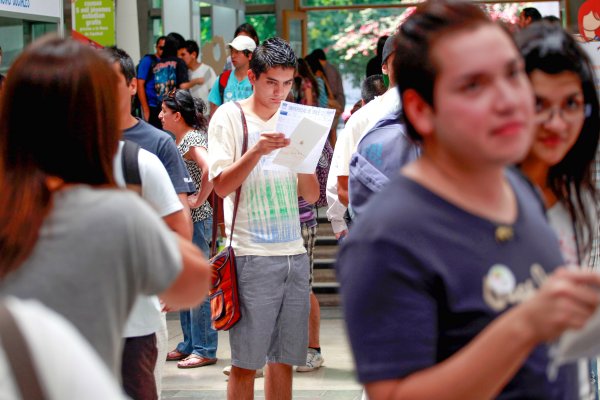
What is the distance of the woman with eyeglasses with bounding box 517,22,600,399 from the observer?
2535 mm

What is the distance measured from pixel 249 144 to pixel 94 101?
124 inches

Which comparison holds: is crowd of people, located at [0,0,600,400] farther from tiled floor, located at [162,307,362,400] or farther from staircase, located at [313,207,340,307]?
staircase, located at [313,207,340,307]

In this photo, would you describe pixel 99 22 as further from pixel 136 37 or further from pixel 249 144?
pixel 249 144

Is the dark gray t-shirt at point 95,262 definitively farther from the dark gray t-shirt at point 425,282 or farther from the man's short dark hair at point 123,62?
the man's short dark hair at point 123,62

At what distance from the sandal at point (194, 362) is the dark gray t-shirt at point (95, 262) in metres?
5.68

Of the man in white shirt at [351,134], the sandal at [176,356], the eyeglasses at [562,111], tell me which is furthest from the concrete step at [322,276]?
the eyeglasses at [562,111]

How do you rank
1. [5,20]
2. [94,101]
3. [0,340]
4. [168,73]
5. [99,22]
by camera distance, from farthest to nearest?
[168,73]
[99,22]
[5,20]
[94,101]
[0,340]

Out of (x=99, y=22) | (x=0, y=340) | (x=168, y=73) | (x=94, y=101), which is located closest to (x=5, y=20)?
Answer: (x=99, y=22)

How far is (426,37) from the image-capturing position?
6.77 feet

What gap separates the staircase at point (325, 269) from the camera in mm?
10266

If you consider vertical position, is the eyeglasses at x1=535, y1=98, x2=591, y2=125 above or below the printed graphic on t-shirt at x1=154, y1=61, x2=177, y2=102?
above

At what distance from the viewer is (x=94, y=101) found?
2.20m

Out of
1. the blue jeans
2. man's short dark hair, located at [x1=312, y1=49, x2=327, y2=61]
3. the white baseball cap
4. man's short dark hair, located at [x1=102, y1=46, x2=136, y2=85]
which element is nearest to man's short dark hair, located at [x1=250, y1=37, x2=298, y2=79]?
man's short dark hair, located at [x1=102, y1=46, x2=136, y2=85]

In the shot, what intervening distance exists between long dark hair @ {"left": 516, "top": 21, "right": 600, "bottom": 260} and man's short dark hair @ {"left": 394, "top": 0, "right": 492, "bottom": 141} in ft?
1.43
